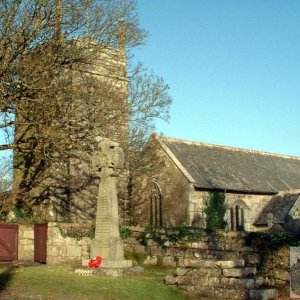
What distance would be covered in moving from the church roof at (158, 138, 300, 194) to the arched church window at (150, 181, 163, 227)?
8.64 ft

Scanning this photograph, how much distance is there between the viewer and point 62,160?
2223 centimetres

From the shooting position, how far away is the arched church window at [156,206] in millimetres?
34000

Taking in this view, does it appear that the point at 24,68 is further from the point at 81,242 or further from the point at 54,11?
the point at 81,242

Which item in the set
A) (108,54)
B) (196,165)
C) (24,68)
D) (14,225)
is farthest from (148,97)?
(196,165)

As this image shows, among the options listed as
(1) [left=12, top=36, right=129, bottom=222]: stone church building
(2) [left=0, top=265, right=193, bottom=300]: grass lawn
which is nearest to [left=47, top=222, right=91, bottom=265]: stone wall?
(1) [left=12, top=36, right=129, bottom=222]: stone church building

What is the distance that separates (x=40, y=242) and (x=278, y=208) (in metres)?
19.3

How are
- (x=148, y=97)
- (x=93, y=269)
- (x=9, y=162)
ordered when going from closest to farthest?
(x=93, y=269), (x=148, y=97), (x=9, y=162)

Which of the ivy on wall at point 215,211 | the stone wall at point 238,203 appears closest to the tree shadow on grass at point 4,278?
the stone wall at point 238,203

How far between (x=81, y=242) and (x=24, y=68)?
6856 millimetres

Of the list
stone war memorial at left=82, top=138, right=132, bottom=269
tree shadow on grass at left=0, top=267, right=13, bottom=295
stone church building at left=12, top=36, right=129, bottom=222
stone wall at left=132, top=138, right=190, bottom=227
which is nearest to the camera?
tree shadow on grass at left=0, top=267, right=13, bottom=295

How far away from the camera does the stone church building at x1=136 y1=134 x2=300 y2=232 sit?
3198cm

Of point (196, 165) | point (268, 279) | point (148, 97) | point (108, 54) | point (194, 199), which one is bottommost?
point (268, 279)

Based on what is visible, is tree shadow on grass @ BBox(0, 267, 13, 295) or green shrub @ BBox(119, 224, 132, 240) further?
green shrub @ BBox(119, 224, 132, 240)

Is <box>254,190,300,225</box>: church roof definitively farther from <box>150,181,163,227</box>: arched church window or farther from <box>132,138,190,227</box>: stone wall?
<box>150,181,163,227</box>: arched church window
